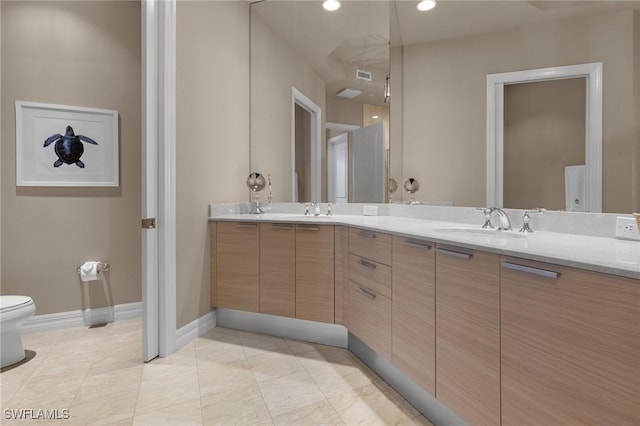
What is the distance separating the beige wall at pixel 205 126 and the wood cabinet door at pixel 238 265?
0.39 ft

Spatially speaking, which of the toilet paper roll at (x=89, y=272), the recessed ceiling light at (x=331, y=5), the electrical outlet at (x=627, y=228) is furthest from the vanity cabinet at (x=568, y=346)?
the toilet paper roll at (x=89, y=272)

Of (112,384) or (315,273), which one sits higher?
(315,273)

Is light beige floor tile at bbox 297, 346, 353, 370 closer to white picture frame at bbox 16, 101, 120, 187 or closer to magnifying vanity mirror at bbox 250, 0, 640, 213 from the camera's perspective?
magnifying vanity mirror at bbox 250, 0, 640, 213

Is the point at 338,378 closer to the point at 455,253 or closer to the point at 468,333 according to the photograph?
the point at 468,333

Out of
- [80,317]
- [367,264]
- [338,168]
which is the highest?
[338,168]

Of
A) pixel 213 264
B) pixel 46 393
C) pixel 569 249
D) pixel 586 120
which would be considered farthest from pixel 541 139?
pixel 46 393

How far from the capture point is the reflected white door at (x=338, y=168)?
285 centimetres

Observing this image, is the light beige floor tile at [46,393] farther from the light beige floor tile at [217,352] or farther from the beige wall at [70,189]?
the beige wall at [70,189]

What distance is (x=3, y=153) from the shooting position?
245 centimetres

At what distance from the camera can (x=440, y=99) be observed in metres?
2.20

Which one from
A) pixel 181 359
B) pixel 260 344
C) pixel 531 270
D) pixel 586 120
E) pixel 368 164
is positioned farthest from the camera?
pixel 368 164

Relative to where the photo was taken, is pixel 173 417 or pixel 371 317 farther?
pixel 371 317

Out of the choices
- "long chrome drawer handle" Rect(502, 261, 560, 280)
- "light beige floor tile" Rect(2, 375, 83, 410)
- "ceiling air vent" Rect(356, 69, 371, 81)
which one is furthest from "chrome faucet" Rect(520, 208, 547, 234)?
"light beige floor tile" Rect(2, 375, 83, 410)

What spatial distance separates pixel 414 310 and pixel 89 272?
2384mm
